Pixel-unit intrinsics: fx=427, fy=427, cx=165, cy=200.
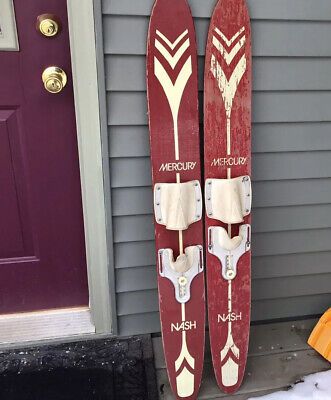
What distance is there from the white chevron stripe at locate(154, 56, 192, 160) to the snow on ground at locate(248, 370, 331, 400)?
3.52 ft

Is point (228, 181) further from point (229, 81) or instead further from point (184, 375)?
point (184, 375)

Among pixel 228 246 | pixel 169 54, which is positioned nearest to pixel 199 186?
pixel 228 246

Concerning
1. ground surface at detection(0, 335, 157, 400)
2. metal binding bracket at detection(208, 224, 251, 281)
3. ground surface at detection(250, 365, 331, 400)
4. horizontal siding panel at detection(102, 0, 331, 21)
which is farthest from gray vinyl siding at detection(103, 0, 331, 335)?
ground surface at detection(250, 365, 331, 400)

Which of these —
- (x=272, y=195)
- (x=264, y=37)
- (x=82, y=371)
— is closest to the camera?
(x=264, y=37)

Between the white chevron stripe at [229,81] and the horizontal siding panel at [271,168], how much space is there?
290 millimetres

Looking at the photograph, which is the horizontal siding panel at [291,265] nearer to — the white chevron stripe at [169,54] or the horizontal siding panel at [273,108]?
the horizontal siding panel at [273,108]

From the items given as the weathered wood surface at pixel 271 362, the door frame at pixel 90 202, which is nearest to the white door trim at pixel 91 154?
the door frame at pixel 90 202

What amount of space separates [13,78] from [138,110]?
0.47 meters

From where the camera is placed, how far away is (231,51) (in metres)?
1.53

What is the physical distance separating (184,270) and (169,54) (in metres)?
0.77

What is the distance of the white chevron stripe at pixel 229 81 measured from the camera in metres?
1.53

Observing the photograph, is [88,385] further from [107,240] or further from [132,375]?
[107,240]

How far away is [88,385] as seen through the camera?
1.62m

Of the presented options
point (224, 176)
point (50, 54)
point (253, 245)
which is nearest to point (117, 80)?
point (50, 54)
